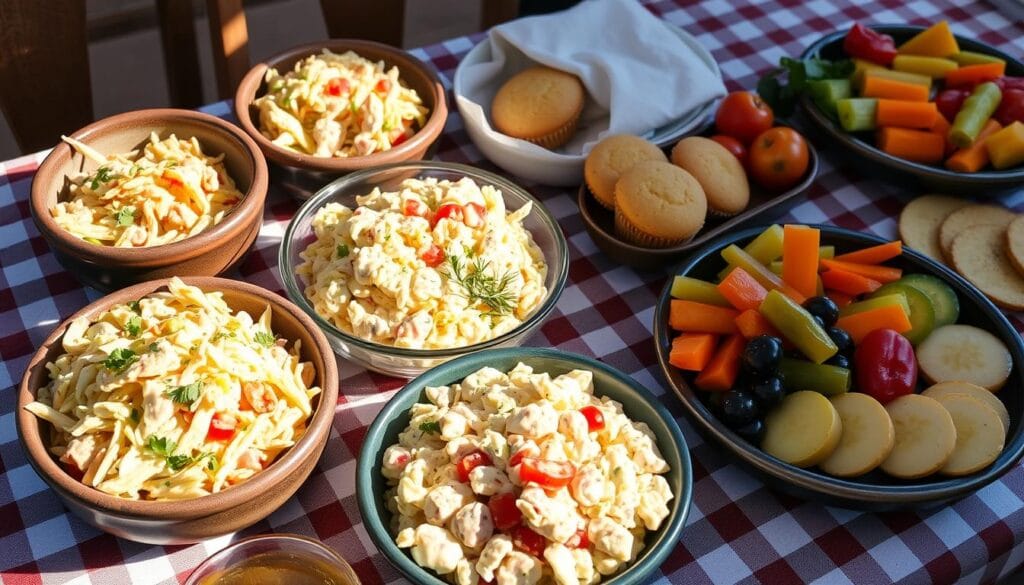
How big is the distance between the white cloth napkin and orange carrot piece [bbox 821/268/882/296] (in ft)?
2.16

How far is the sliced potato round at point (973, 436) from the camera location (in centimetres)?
174

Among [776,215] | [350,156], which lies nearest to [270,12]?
[350,156]

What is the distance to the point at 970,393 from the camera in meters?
1.87

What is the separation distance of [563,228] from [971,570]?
1.17 m

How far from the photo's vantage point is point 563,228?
2373 millimetres

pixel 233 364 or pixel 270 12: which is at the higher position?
pixel 233 364

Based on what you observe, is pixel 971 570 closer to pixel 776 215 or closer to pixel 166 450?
pixel 776 215

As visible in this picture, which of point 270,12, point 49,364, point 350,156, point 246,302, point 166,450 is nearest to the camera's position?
point 166,450

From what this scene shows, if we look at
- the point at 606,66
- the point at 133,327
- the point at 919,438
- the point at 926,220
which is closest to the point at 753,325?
the point at 919,438

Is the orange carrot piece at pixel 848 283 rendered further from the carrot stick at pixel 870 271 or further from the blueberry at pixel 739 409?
the blueberry at pixel 739 409

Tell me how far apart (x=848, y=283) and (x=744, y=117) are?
0.59m

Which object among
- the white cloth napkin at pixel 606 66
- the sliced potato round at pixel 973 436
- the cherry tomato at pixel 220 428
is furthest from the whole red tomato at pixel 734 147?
the cherry tomato at pixel 220 428

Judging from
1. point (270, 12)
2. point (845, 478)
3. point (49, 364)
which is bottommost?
point (270, 12)

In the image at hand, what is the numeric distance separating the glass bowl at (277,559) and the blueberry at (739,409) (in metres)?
0.75
